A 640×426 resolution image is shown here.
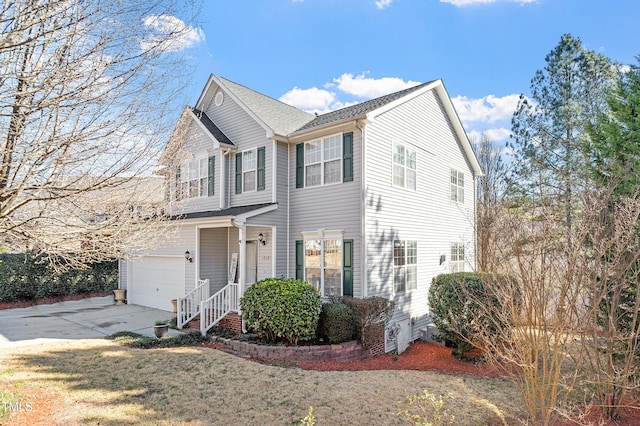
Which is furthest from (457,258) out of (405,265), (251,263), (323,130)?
(251,263)

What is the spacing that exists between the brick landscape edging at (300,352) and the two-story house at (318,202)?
5.04 ft

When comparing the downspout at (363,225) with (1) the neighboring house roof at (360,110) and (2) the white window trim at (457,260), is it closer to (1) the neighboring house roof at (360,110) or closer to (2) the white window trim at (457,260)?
(1) the neighboring house roof at (360,110)

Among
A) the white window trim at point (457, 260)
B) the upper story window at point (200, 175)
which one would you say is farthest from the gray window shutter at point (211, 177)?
the white window trim at point (457, 260)

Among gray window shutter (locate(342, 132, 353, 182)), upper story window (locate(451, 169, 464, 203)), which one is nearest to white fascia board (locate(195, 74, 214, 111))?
gray window shutter (locate(342, 132, 353, 182))

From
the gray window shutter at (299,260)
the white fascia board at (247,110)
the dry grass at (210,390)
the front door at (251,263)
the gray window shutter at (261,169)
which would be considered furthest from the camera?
the front door at (251,263)

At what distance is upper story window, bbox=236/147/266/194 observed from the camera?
478 inches

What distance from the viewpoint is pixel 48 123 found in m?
4.74

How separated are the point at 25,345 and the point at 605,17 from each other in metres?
19.1

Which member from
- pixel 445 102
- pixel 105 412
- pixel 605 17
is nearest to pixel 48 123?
pixel 105 412

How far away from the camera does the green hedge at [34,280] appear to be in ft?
52.4

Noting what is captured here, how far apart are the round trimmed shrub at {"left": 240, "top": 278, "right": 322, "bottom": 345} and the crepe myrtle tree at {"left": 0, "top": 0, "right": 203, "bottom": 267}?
428 cm

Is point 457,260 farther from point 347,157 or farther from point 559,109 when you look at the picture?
point 559,109

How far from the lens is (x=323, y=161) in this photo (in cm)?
1126

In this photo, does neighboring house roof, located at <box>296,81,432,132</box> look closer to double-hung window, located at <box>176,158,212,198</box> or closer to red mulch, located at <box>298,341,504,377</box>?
double-hung window, located at <box>176,158,212,198</box>
